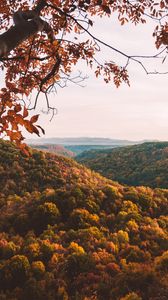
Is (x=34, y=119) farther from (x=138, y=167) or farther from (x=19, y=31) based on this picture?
(x=138, y=167)

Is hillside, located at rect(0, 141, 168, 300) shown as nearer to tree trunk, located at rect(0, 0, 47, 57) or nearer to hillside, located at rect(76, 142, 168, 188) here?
tree trunk, located at rect(0, 0, 47, 57)

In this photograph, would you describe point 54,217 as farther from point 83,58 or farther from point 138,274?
point 83,58

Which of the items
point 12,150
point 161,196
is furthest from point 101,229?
point 12,150

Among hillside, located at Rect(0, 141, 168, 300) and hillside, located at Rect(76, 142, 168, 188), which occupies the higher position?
hillside, located at Rect(0, 141, 168, 300)

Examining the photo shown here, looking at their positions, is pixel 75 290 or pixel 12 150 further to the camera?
pixel 12 150

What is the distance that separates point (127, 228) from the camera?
17.6 m

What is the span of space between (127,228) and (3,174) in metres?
22.3

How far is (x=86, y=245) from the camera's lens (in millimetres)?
15664

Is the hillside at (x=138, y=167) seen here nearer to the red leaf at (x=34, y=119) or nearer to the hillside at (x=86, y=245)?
the hillside at (x=86, y=245)

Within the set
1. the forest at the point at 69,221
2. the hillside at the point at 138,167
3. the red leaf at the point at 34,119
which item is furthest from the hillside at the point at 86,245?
the hillside at the point at 138,167

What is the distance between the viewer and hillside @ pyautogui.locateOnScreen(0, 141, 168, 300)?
1223cm

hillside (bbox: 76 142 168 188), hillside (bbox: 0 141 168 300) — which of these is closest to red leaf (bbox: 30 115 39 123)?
hillside (bbox: 0 141 168 300)

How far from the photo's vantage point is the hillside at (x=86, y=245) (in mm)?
12234

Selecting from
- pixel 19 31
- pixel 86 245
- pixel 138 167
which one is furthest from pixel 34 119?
pixel 138 167
